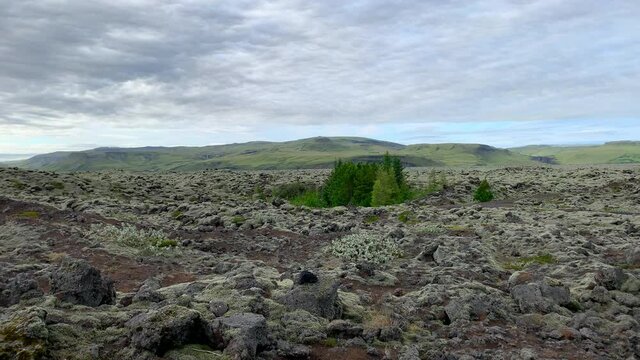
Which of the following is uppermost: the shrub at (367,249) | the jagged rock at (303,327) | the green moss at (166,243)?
the jagged rock at (303,327)

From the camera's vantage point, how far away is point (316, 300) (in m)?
14.8

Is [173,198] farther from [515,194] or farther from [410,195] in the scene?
[515,194]

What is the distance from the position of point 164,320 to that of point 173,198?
6917 cm

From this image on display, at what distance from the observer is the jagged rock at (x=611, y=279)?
19156 millimetres

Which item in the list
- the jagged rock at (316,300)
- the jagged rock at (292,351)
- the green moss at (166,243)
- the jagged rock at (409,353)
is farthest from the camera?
the green moss at (166,243)

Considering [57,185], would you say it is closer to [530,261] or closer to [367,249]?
[367,249]

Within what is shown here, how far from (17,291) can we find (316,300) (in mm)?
8405

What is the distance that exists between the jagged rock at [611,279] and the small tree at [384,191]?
170ft

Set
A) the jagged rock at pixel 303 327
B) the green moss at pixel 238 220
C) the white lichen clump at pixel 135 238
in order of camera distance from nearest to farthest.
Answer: the jagged rock at pixel 303 327, the white lichen clump at pixel 135 238, the green moss at pixel 238 220

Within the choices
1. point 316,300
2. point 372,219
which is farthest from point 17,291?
point 372,219

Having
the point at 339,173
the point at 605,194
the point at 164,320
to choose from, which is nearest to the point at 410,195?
the point at 339,173

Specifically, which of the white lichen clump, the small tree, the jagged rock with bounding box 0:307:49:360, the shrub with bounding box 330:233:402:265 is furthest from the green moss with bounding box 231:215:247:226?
the small tree

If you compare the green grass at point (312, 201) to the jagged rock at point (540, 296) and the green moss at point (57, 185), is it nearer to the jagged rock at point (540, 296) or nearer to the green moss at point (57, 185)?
the green moss at point (57, 185)

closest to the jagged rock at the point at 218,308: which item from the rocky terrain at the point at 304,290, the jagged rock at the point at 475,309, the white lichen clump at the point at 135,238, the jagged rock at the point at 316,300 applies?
the rocky terrain at the point at 304,290
